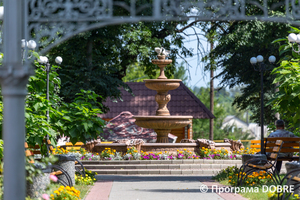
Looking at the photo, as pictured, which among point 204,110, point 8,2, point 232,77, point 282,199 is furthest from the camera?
point 204,110

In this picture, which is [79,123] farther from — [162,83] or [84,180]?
[162,83]

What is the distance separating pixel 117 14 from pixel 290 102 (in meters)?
8.96

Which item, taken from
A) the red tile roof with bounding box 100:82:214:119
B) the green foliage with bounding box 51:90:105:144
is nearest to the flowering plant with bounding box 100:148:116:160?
the green foliage with bounding box 51:90:105:144

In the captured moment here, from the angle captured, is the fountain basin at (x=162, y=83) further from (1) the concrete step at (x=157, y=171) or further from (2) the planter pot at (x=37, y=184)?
(2) the planter pot at (x=37, y=184)

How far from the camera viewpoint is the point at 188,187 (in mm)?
9547

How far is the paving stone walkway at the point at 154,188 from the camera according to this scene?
26.7 feet

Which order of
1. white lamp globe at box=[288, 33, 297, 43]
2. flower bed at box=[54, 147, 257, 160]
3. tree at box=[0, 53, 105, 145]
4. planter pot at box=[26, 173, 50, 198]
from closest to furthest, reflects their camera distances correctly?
planter pot at box=[26, 173, 50, 198], tree at box=[0, 53, 105, 145], white lamp globe at box=[288, 33, 297, 43], flower bed at box=[54, 147, 257, 160]

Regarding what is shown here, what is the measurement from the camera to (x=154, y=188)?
9.47 meters

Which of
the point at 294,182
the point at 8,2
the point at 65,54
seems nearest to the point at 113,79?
the point at 65,54

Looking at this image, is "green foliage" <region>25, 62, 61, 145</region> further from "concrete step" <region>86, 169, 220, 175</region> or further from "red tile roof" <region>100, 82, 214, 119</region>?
"red tile roof" <region>100, 82, 214, 119</region>

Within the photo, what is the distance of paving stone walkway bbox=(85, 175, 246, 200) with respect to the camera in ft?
26.7

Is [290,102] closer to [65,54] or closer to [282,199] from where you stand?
[282,199]

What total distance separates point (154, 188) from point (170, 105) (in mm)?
14849

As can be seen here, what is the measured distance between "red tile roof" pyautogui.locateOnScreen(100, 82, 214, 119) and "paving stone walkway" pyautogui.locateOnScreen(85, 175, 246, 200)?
11.9m
